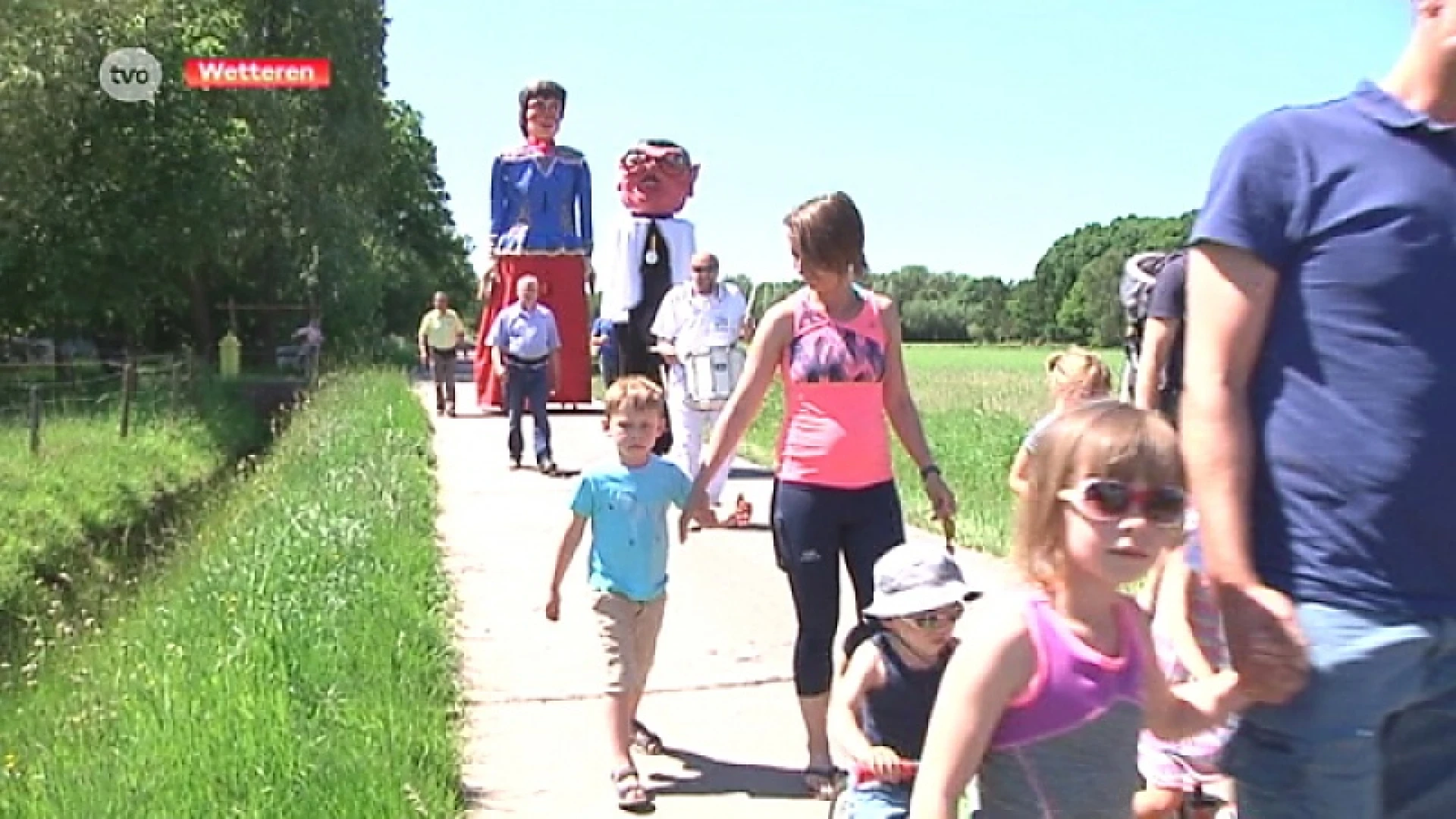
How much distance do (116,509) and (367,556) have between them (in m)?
9.46

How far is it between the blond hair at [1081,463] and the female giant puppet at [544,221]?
13329 mm

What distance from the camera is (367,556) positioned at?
8438 millimetres

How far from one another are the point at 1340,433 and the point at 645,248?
428 inches

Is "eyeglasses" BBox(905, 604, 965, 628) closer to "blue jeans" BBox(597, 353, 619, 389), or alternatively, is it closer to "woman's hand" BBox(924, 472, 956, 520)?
"woman's hand" BBox(924, 472, 956, 520)

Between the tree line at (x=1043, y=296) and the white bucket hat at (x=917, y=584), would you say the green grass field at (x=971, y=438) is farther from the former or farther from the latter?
the tree line at (x=1043, y=296)

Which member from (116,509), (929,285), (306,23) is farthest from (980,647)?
(929,285)

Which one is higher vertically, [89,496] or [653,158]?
[653,158]

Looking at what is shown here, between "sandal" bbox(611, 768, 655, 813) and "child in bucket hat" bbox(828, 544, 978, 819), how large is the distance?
63.0 inches

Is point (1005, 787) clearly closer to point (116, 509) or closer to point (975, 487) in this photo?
point (975, 487)

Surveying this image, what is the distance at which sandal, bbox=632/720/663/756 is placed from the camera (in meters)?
5.96

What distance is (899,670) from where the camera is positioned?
3.81 m

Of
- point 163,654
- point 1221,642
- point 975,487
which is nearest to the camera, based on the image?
point 1221,642

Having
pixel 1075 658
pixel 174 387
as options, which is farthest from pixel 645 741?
pixel 174 387

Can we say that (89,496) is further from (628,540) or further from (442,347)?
Result: (628,540)
